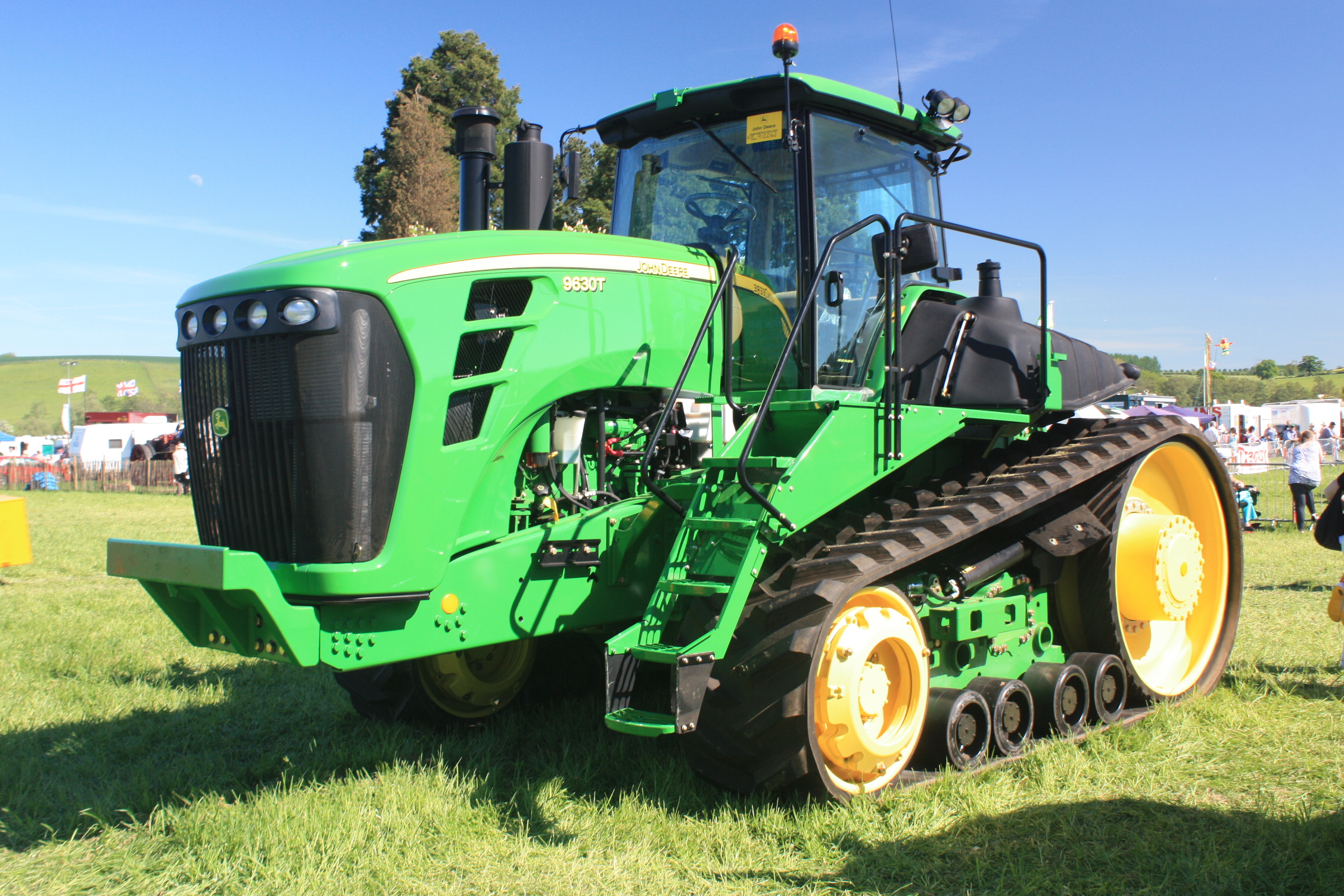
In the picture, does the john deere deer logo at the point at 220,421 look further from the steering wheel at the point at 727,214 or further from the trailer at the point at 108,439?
the trailer at the point at 108,439

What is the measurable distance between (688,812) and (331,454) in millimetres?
1919

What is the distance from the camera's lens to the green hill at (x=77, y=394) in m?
114

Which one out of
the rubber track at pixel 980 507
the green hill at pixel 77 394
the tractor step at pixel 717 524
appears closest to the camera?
the tractor step at pixel 717 524

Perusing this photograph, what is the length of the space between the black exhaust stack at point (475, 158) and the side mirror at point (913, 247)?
1.85 meters

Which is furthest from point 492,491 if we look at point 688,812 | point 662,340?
point 688,812

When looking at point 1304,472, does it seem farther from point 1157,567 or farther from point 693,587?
point 693,587

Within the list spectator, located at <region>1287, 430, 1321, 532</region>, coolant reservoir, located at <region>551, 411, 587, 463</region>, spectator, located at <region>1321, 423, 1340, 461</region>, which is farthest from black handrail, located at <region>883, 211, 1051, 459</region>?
spectator, located at <region>1321, 423, 1340, 461</region>

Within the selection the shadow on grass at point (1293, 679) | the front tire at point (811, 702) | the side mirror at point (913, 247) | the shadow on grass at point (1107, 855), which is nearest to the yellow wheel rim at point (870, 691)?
the front tire at point (811, 702)

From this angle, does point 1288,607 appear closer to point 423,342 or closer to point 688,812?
point 688,812

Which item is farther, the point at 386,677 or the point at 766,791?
the point at 386,677

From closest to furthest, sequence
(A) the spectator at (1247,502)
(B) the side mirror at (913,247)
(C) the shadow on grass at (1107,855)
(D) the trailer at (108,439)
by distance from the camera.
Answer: (C) the shadow on grass at (1107,855)
(B) the side mirror at (913,247)
(A) the spectator at (1247,502)
(D) the trailer at (108,439)

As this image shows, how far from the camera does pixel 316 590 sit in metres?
3.43

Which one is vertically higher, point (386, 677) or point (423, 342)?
point (423, 342)

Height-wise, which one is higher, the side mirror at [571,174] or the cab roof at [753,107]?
the cab roof at [753,107]
